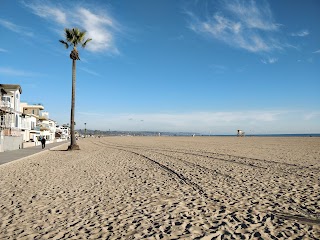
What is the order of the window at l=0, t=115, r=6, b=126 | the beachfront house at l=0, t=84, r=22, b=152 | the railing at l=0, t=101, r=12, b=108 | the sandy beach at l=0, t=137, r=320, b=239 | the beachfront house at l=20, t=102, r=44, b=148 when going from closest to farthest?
1. the sandy beach at l=0, t=137, r=320, b=239
2. the beachfront house at l=0, t=84, r=22, b=152
3. the window at l=0, t=115, r=6, b=126
4. the railing at l=0, t=101, r=12, b=108
5. the beachfront house at l=20, t=102, r=44, b=148

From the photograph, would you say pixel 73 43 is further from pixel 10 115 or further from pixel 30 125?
pixel 30 125

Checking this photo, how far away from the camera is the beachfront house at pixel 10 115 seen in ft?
112

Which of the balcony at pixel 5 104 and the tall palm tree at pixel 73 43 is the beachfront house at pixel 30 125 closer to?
the balcony at pixel 5 104

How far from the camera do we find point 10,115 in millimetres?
40188

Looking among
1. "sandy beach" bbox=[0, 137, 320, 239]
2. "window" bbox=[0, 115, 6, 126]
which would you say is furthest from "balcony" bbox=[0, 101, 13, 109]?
"sandy beach" bbox=[0, 137, 320, 239]

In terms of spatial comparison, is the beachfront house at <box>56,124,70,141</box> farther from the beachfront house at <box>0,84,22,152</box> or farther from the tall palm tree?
the tall palm tree

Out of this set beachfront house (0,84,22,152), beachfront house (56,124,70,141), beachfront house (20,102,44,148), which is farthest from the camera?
beachfront house (56,124,70,141)

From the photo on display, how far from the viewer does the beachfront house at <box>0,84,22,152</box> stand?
34200 millimetres

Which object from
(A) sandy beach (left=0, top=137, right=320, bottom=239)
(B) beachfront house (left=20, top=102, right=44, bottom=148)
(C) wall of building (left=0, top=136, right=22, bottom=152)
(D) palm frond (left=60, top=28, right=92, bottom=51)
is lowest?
(A) sandy beach (left=0, top=137, right=320, bottom=239)

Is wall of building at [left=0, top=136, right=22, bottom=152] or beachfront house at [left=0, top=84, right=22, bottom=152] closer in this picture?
wall of building at [left=0, top=136, right=22, bottom=152]

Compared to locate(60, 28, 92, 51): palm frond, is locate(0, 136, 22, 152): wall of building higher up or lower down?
lower down

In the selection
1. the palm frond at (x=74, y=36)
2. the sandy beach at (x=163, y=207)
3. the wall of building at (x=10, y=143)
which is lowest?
the sandy beach at (x=163, y=207)

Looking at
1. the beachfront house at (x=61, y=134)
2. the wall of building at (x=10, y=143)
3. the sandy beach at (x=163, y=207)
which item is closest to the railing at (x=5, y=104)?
the wall of building at (x=10, y=143)

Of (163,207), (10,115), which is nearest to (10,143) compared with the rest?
(10,115)
